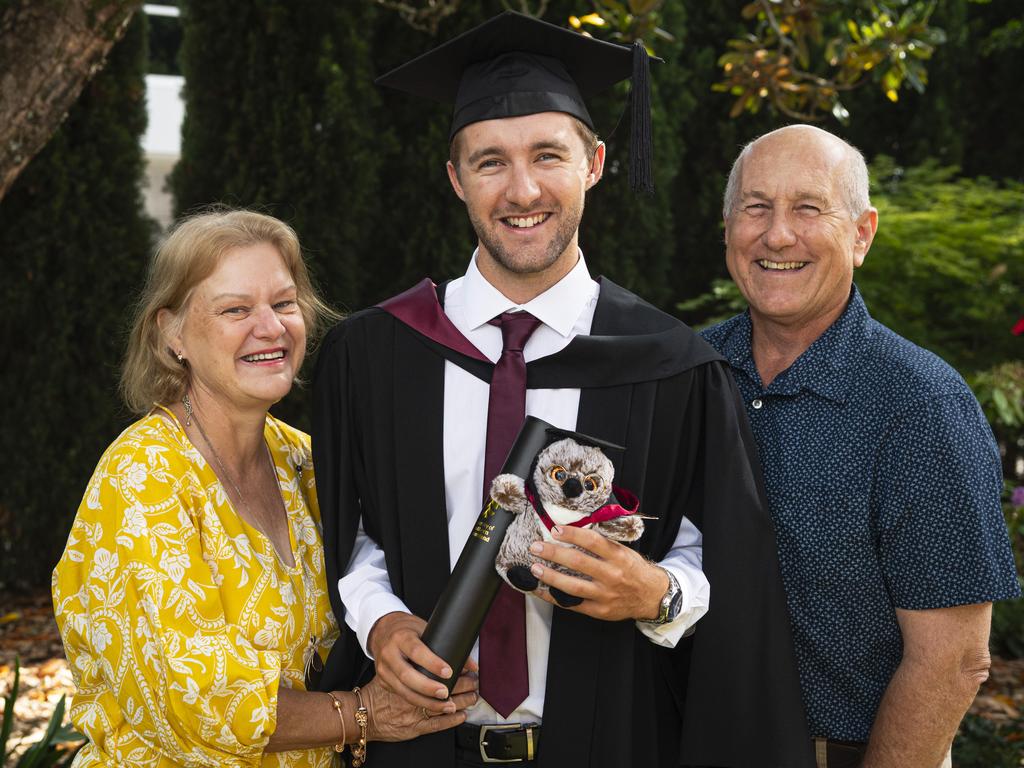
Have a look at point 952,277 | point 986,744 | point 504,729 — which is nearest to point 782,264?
point 504,729

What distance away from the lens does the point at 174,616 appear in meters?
2.23

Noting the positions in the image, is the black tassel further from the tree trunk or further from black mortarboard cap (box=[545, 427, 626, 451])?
the tree trunk

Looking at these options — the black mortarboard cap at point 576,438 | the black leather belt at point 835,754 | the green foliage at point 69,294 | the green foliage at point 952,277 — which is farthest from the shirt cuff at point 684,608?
the green foliage at point 69,294

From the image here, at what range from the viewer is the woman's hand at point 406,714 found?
2.23 metres

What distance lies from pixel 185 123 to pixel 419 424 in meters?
4.40

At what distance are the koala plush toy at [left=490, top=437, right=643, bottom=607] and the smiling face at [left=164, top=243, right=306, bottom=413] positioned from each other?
0.82m

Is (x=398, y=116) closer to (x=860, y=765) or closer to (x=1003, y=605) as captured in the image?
(x=1003, y=605)

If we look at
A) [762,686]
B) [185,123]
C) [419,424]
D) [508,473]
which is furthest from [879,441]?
[185,123]

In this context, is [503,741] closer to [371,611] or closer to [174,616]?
[371,611]

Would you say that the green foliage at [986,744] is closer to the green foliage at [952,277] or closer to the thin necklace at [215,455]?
the green foliage at [952,277]

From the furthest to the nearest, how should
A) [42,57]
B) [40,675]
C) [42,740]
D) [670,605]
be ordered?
[40,675] < [42,740] < [42,57] < [670,605]

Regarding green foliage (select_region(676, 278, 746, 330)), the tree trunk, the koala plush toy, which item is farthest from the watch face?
green foliage (select_region(676, 278, 746, 330))

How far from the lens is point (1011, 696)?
5242mm

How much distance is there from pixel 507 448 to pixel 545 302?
408mm
